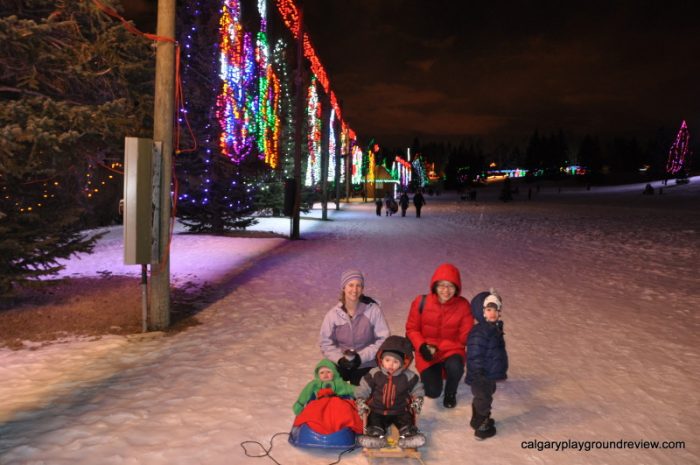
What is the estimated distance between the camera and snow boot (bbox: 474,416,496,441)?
4.61 meters

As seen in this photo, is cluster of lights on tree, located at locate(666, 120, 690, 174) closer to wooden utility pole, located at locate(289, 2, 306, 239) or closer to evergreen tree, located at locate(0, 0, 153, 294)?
wooden utility pole, located at locate(289, 2, 306, 239)

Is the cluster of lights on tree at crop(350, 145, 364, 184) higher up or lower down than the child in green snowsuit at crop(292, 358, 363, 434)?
higher up

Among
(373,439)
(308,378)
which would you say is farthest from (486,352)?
(308,378)

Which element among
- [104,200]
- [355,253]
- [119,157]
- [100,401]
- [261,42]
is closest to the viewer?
[100,401]

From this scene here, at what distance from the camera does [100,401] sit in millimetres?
5211

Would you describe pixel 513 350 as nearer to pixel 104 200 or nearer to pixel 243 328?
pixel 243 328

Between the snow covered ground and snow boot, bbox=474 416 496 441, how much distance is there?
57mm

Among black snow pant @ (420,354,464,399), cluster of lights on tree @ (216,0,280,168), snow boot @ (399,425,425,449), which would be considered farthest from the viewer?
cluster of lights on tree @ (216,0,280,168)

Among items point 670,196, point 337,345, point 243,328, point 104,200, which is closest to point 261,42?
point 104,200

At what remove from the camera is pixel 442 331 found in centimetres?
570

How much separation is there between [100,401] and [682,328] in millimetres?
8009

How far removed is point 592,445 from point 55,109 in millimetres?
6558

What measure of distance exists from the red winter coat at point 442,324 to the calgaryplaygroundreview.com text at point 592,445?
1.20 m

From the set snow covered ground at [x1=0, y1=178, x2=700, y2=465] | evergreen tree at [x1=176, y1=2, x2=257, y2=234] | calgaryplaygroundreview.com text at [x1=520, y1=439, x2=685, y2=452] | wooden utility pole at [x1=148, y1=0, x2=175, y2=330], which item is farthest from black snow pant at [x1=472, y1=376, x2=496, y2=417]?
evergreen tree at [x1=176, y1=2, x2=257, y2=234]
